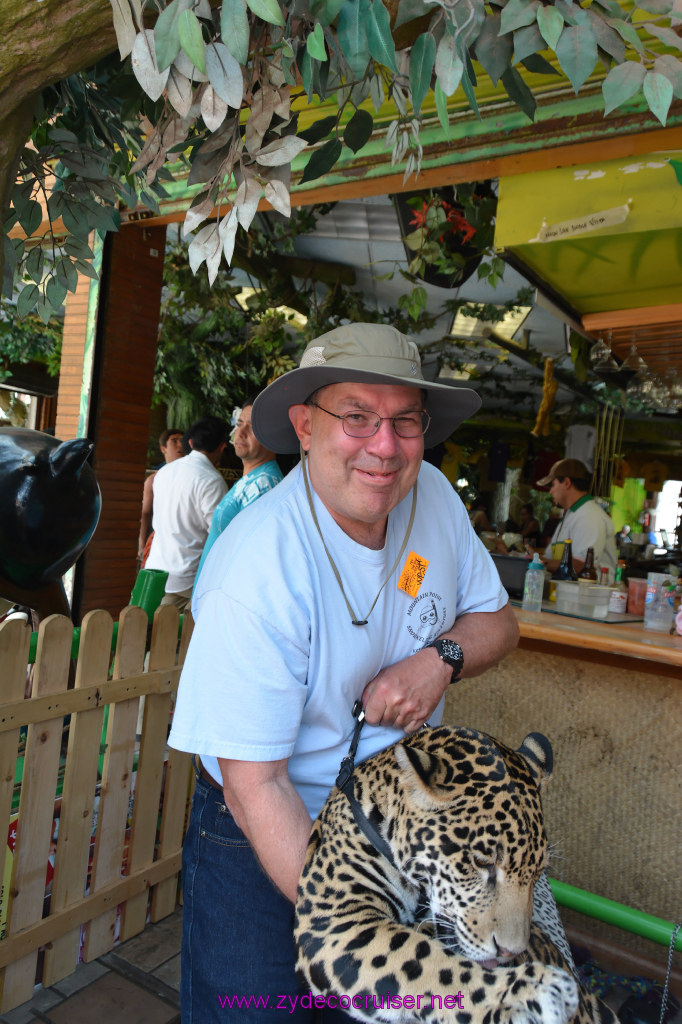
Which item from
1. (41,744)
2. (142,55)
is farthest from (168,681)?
(142,55)

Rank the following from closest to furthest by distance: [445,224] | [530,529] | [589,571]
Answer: [445,224]
[589,571]
[530,529]

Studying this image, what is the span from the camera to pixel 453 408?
195cm

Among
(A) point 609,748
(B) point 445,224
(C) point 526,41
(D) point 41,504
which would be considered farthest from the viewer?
(B) point 445,224

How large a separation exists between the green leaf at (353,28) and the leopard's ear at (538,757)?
52.7 inches

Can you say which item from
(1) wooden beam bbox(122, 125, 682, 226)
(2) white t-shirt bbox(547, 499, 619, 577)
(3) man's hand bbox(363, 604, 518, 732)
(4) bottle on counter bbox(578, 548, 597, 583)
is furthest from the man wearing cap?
(3) man's hand bbox(363, 604, 518, 732)

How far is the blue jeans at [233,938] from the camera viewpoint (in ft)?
5.00

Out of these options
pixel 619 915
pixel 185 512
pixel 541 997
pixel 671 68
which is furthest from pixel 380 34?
pixel 185 512

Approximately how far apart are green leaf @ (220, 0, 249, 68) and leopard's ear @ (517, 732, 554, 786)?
1.36 metres

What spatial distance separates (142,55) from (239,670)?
1.11 m

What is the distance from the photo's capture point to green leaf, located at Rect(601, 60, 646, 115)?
1.33 metres

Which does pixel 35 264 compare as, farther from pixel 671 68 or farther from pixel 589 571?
pixel 589 571

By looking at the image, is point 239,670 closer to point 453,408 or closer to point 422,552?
point 422,552

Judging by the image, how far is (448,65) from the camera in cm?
130

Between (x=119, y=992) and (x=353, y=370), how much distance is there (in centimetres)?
251
